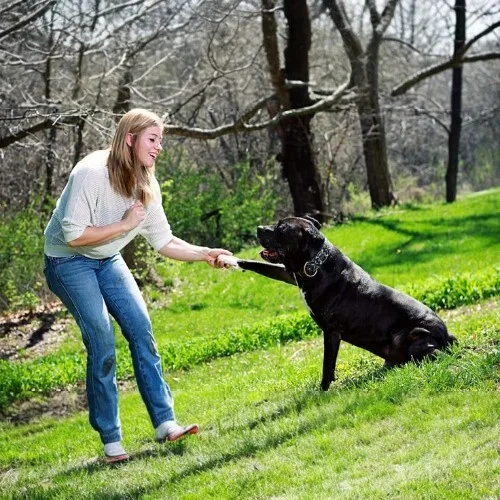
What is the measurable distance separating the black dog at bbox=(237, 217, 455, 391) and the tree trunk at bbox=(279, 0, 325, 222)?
42.1 ft

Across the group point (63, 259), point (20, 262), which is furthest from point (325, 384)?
point (20, 262)

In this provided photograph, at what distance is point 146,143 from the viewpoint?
19.8 ft

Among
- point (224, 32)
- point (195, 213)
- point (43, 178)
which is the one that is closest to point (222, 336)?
point (195, 213)

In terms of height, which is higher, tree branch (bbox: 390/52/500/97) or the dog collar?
tree branch (bbox: 390/52/500/97)

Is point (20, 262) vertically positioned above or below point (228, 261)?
below

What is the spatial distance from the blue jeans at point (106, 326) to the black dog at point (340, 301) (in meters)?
0.97

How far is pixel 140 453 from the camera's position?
6.37 metres

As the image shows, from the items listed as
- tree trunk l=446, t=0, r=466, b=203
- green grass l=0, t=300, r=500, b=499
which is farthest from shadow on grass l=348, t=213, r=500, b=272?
green grass l=0, t=300, r=500, b=499

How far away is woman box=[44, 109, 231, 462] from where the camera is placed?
5.91 meters

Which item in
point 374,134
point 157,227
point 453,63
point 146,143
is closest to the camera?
point 146,143

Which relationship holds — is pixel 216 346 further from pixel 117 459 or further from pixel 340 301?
pixel 117 459

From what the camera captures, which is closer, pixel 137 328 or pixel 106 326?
pixel 106 326

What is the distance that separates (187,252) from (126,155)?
3.58 ft

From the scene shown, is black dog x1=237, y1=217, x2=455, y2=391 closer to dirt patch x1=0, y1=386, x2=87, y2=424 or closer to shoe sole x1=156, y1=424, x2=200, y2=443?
shoe sole x1=156, y1=424, x2=200, y2=443
